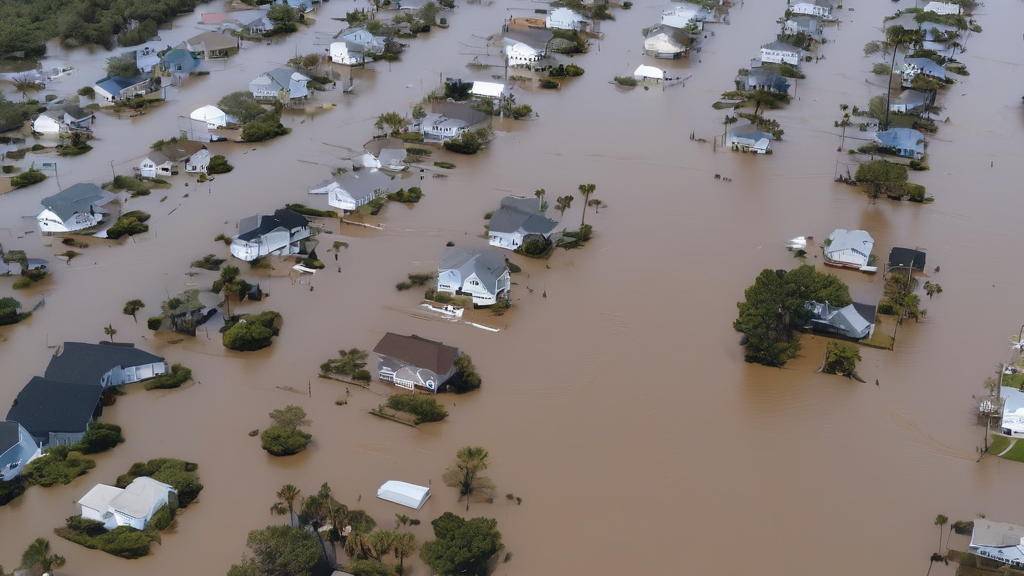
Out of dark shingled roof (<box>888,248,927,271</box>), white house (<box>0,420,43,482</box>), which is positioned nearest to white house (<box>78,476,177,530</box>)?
white house (<box>0,420,43,482</box>)

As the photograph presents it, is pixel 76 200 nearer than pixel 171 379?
No

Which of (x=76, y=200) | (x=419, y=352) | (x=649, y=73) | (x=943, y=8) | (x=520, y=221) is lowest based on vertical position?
(x=419, y=352)

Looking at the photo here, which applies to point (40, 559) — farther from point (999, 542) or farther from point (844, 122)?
point (844, 122)

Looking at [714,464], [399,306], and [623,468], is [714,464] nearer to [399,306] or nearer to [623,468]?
[623,468]

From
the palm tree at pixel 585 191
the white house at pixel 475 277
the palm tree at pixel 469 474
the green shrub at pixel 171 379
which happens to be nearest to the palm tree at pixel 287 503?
the palm tree at pixel 469 474

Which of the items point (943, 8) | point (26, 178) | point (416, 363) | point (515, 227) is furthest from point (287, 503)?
point (943, 8)

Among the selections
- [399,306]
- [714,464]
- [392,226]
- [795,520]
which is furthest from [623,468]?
[392,226]

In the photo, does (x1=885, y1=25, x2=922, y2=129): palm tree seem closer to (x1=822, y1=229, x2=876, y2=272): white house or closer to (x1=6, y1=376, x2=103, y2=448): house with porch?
(x1=822, y1=229, x2=876, y2=272): white house

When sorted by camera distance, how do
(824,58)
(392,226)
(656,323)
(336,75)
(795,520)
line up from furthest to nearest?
1. (824,58)
2. (336,75)
3. (392,226)
4. (656,323)
5. (795,520)
